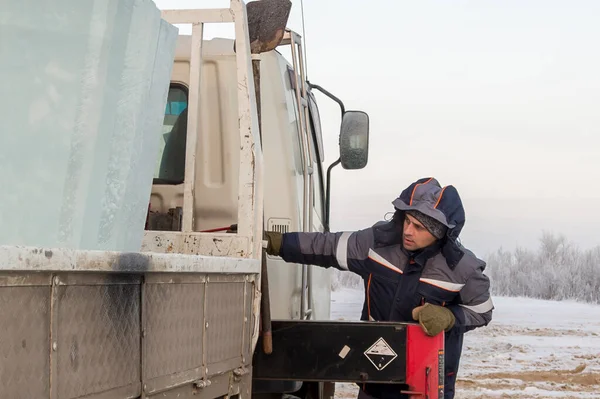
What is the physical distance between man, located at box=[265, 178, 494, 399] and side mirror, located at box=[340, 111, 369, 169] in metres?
0.97

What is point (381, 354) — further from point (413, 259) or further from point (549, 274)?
point (549, 274)

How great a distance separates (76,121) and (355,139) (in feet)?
10.1

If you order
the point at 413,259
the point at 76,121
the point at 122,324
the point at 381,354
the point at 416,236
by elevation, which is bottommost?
the point at 381,354

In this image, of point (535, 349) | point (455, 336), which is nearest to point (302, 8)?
point (455, 336)

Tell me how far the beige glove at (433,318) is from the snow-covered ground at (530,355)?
479 cm

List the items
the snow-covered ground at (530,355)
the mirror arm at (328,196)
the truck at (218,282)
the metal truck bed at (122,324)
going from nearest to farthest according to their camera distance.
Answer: the metal truck bed at (122,324) → the truck at (218,282) → the mirror arm at (328,196) → the snow-covered ground at (530,355)

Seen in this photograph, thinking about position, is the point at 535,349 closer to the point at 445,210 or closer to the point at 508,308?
the point at 508,308

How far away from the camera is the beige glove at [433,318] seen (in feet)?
11.6

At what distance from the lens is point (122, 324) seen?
2.04 metres

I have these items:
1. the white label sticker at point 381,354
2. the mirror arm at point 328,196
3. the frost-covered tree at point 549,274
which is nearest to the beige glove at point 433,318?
the white label sticker at point 381,354

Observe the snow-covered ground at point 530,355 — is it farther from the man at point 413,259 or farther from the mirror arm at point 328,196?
the man at point 413,259

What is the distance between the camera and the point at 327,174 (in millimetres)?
5324

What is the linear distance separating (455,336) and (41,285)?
2814mm

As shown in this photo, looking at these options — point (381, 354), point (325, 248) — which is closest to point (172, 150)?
point (325, 248)
